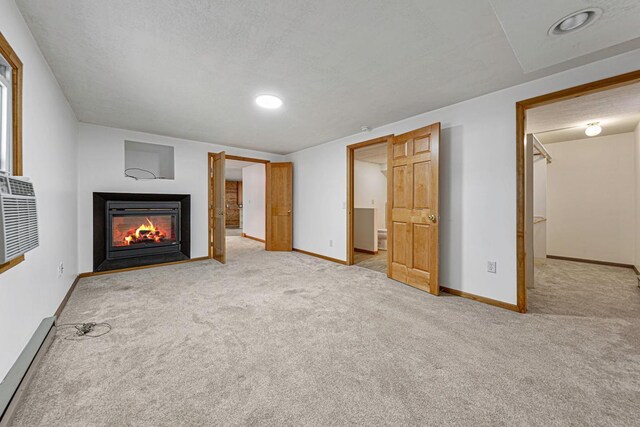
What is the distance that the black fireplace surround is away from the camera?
3.91 meters

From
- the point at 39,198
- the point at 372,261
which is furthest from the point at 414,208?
the point at 39,198

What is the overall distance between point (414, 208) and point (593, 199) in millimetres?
4285

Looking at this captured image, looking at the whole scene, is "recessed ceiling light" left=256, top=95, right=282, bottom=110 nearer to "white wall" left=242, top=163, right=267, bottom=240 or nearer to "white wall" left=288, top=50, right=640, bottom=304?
"white wall" left=288, top=50, right=640, bottom=304

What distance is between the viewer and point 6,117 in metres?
1.51

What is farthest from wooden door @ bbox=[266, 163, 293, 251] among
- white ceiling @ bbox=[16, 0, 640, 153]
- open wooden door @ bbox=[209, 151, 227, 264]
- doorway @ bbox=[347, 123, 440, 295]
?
doorway @ bbox=[347, 123, 440, 295]

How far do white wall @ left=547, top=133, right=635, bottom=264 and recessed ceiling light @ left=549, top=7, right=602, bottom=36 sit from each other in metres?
4.88

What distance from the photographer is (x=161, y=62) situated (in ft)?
7.06

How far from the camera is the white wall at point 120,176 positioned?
376 cm

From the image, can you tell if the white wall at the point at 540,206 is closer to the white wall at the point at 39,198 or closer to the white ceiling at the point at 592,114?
the white ceiling at the point at 592,114

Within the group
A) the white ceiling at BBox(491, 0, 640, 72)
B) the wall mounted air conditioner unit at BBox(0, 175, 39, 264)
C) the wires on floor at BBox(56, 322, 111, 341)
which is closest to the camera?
the wall mounted air conditioner unit at BBox(0, 175, 39, 264)

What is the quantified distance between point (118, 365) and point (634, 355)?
3559 millimetres

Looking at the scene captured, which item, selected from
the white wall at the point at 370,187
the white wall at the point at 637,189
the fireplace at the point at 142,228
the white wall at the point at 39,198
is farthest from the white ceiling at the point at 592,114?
the fireplace at the point at 142,228

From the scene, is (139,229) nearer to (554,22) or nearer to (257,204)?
(257,204)

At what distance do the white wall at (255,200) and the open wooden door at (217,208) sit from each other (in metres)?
2.15
